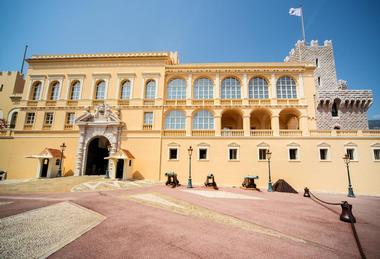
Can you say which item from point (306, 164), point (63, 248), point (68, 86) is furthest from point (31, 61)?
point (306, 164)

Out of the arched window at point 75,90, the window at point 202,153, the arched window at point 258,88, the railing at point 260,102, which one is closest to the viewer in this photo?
the window at point 202,153

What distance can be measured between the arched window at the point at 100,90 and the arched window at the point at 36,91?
317 inches

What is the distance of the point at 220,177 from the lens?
61.9 ft

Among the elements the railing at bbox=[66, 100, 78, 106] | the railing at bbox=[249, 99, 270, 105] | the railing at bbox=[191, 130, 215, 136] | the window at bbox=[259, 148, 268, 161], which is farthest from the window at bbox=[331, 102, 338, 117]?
the railing at bbox=[66, 100, 78, 106]

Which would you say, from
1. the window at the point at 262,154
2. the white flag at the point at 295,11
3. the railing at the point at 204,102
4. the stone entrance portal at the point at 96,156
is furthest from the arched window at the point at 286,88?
the stone entrance portal at the point at 96,156

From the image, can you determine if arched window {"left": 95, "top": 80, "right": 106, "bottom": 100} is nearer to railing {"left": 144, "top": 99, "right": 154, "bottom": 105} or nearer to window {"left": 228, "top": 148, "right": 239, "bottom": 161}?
railing {"left": 144, "top": 99, "right": 154, "bottom": 105}

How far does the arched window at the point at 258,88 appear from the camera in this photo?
69.9 feet

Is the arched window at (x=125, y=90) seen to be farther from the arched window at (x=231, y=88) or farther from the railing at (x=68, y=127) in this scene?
the arched window at (x=231, y=88)

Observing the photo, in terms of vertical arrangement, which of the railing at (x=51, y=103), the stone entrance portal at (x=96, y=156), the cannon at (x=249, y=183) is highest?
the railing at (x=51, y=103)

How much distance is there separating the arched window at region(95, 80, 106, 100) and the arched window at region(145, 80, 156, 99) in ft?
A: 18.7

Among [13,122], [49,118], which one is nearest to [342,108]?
[49,118]

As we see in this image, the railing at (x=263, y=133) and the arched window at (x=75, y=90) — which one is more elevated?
the arched window at (x=75, y=90)

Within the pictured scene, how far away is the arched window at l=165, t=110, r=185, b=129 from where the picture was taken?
20984 mm

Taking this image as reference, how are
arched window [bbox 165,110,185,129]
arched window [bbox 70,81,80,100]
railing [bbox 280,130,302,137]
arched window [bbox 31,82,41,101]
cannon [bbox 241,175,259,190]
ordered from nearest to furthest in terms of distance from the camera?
cannon [bbox 241,175,259,190]
railing [bbox 280,130,302,137]
arched window [bbox 165,110,185,129]
arched window [bbox 70,81,80,100]
arched window [bbox 31,82,41,101]
